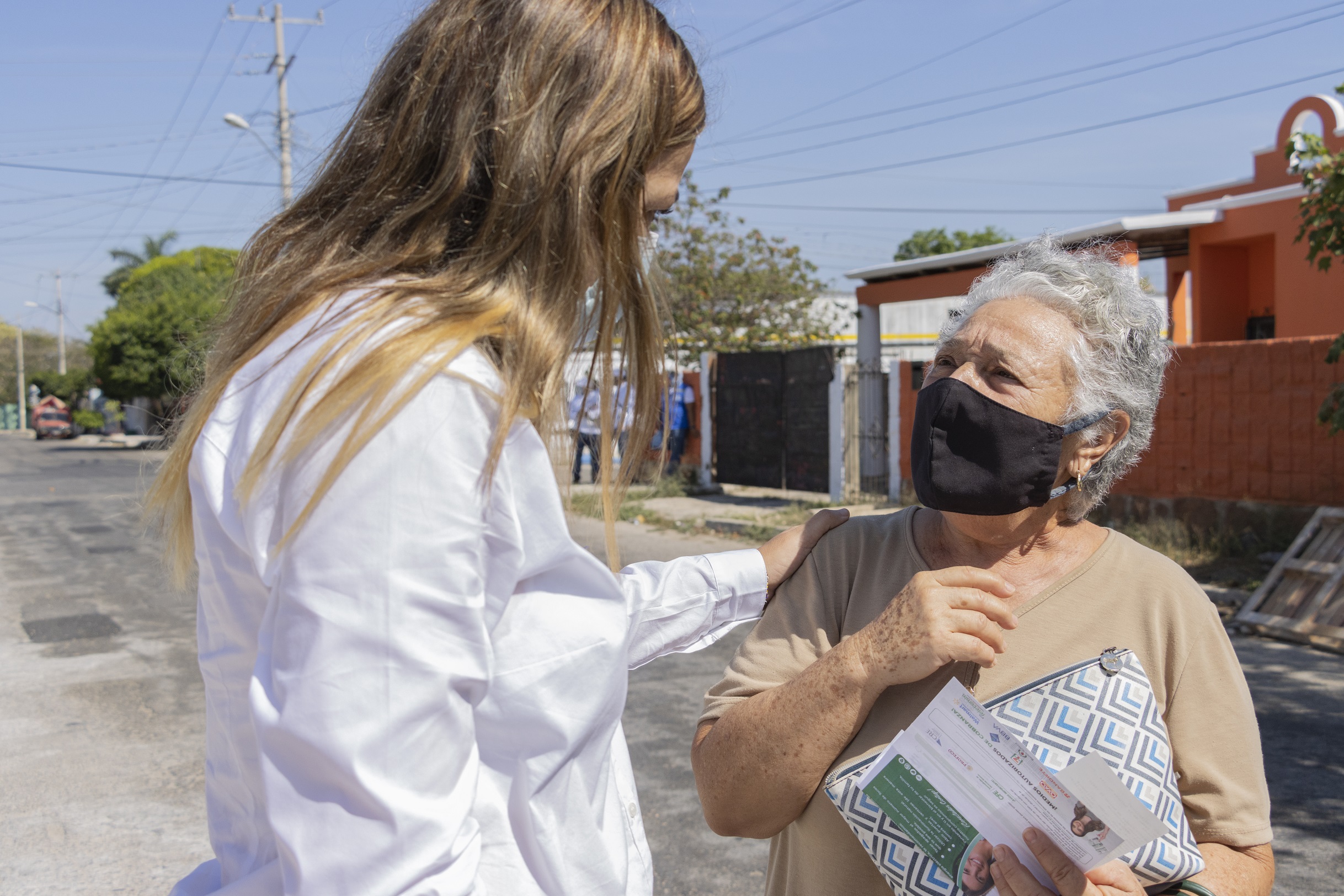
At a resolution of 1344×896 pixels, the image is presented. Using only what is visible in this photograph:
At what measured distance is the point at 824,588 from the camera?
6.30ft

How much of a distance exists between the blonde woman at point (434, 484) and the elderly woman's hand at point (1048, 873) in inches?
22.9

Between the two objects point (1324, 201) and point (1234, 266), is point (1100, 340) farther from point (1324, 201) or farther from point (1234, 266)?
point (1234, 266)

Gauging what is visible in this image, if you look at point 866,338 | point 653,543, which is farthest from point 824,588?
point 866,338

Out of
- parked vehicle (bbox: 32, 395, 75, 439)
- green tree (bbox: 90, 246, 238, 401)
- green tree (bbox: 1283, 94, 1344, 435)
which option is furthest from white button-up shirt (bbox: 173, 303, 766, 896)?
parked vehicle (bbox: 32, 395, 75, 439)

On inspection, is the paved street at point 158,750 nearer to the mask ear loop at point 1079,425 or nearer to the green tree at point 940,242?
the mask ear loop at point 1079,425

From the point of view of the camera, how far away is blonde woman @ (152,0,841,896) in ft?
2.91

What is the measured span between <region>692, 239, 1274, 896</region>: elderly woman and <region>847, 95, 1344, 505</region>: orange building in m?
1.07

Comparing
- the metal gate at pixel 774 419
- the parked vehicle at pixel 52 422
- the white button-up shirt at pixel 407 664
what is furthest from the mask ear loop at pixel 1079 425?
the parked vehicle at pixel 52 422

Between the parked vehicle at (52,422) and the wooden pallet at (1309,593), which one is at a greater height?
the parked vehicle at (52,422)

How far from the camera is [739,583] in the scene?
1.76 meters

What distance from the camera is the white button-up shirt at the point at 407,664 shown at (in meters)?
0.88

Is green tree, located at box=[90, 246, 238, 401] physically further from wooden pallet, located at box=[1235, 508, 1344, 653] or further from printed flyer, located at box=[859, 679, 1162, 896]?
printed flyer, located at box=[859, 679, 1162, 896]

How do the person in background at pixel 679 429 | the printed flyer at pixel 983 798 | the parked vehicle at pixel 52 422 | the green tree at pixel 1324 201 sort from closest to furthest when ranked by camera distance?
the printed flyer at pixel 983 798, the green tree at pixel 1324 201, the person in background at pixel 679 429, the parked vehicle at pixel 52 422

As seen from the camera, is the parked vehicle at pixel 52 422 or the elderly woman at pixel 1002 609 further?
the parked vehicle at pixel 52 422
